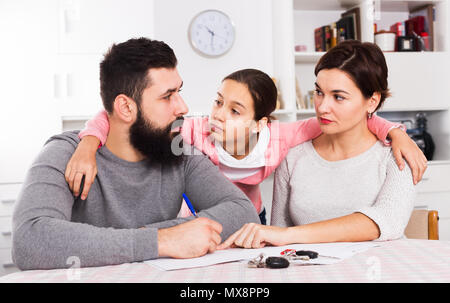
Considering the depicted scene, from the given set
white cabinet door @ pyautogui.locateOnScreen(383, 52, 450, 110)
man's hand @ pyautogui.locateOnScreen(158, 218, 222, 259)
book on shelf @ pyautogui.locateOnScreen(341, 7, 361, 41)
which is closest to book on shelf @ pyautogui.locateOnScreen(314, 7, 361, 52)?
book on shelf @ pyautogui.locateOnScreen(341, 7, 361, 41)

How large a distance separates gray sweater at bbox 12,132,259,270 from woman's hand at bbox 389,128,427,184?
49cm

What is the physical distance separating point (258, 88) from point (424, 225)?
75cm

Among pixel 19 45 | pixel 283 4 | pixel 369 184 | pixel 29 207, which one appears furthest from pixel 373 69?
pixel 19 45

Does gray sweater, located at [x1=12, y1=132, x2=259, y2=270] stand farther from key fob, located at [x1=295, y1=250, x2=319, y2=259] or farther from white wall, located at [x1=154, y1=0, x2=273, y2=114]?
white wall, located at [x1=154, y1=0, x2=273, y2=114]

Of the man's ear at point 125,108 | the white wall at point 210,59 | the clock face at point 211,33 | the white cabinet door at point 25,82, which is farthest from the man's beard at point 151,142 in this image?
the clock face at point 211,33

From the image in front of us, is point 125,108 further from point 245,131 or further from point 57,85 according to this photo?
point 57,85

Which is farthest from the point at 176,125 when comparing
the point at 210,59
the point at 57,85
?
the point at 210,59

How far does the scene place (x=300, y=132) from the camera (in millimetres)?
1678

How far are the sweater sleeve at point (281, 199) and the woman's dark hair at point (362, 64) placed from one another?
0.38 m

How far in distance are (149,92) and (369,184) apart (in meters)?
0.76

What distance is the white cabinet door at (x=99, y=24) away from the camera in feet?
10.1

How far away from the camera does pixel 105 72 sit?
1432mm

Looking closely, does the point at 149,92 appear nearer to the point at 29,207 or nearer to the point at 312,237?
the point at 29,207

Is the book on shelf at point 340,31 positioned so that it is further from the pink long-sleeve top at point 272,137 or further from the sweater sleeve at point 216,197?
the sweater sleeve at point 216,197
